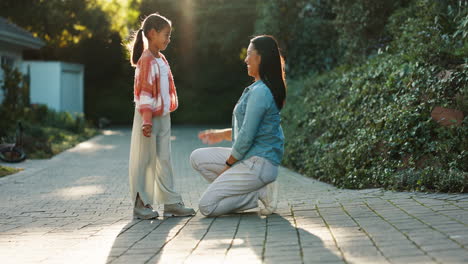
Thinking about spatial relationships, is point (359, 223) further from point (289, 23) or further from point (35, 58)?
point (35, 58)

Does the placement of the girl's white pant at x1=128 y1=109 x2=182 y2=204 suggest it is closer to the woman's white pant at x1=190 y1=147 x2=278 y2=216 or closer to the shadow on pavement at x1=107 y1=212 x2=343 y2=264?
the shadow on pavement at x1=107 y1=212 x2=343 y2=264

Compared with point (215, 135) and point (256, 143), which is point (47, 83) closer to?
point (215, 135)

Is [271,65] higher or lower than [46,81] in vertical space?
higher

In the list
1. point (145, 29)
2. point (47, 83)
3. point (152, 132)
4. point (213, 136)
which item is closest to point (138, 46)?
point (145, 29)

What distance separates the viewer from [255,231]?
5.30 metres

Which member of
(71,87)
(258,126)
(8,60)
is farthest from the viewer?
(71,87)

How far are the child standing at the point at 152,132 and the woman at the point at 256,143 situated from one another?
50cm

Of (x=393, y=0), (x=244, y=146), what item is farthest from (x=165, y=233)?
(x=393, y=0)

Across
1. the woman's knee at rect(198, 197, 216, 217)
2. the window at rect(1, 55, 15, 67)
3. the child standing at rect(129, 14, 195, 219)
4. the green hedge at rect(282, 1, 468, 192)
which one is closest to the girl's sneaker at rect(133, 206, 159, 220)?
the child standing at rect(129, 14, 195, 219)

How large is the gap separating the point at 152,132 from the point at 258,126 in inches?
43.4

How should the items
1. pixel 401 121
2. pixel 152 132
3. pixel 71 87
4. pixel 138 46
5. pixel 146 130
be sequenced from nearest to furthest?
pixel 146 130 < pixel 152 132 < pixel 138 46 < pixel 401 121 < pixel 71 87

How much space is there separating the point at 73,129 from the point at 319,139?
516 inches

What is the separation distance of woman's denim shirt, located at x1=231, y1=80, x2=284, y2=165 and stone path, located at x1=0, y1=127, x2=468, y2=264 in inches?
25.1

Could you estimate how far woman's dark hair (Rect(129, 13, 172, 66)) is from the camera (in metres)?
6.19
